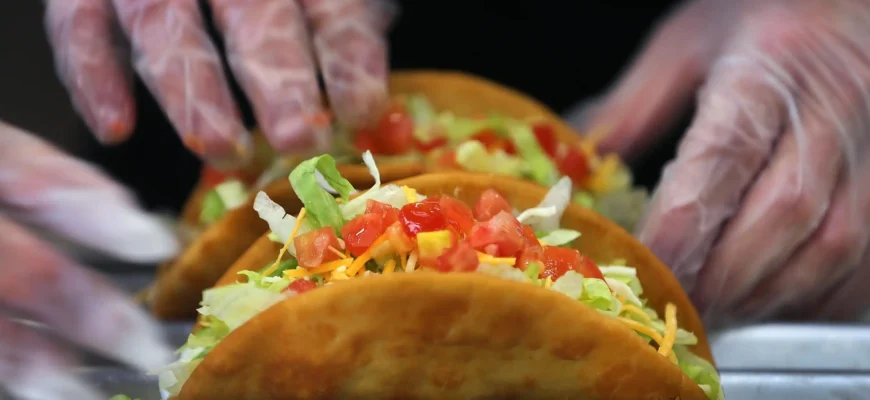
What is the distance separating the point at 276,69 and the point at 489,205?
41cm

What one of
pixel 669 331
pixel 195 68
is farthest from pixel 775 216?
pixel 195 68

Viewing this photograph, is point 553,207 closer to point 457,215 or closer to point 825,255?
point 457,215

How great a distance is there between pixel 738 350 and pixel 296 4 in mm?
892

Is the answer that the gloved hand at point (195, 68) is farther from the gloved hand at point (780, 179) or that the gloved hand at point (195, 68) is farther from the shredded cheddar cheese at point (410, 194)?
the gloved hand at point (780, 179)

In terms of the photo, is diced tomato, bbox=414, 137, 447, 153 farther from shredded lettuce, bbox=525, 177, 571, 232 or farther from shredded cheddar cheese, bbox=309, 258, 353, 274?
shredded cheddar cheese, bbox=309, 258, 353, 274

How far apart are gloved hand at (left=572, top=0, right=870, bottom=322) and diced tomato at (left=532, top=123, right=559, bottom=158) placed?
11.2 inches

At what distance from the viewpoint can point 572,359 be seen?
0.74 m

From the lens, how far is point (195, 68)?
3.34 ft

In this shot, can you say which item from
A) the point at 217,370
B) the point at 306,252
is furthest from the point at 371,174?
the point at 217,370

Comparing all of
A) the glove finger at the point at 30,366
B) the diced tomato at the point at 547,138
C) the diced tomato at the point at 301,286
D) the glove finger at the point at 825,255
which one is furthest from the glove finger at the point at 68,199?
the glove finger at the point at 825,255

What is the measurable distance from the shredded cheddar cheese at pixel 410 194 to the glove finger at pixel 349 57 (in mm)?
322

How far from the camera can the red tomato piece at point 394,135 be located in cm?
125

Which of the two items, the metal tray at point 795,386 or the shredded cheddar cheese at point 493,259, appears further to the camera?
the metal tray at point 795,386

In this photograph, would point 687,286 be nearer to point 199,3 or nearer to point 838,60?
point 838,60
